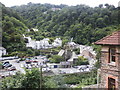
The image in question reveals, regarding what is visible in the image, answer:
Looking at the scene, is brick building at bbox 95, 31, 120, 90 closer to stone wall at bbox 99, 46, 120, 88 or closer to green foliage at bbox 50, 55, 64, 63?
stone wall at bbox 99, 46, 120, 88

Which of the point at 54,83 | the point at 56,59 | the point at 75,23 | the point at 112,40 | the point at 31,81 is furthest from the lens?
the point at 75,23

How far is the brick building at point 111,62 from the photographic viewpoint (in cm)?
346

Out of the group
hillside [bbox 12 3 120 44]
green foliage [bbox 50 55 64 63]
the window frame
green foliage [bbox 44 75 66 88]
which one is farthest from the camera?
hillside [bbox 12 3 120 44]

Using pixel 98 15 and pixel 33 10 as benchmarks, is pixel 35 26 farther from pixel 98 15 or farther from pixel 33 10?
pixel 98 15

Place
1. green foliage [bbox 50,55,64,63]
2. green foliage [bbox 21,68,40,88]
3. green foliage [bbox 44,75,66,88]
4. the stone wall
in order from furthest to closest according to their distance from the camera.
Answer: green foliage [bbox 50,55,64,63], green foliage [bbox 44,75,66,88], green foliage [bbox 21,68,40,88], the stone wall

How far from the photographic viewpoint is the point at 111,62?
3.64 m

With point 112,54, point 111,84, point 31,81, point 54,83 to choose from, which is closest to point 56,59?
point 54,83

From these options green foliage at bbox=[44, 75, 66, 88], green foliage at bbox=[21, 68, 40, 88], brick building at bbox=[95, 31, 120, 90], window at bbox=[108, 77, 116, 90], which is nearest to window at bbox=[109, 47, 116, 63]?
brick building at bbox=[95, 31, 120, 90]

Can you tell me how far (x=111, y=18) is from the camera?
31672 millimetres

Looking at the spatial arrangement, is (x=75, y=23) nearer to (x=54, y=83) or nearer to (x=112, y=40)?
(x=54, y=83)

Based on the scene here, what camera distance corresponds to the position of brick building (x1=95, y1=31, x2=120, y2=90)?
3460 mm

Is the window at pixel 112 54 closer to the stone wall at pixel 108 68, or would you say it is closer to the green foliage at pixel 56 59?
the stone wall at pixel 108 68

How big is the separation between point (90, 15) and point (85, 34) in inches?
375

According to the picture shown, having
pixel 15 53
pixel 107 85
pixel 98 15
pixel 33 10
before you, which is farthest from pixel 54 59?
pixel 33 10
